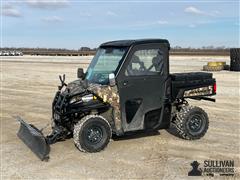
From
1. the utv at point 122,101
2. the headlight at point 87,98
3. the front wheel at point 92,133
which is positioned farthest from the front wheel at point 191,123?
the headlight at point 87,98

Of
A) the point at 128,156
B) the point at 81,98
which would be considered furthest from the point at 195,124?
the point at 81,98

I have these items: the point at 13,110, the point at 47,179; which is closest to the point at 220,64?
the point at 13,110

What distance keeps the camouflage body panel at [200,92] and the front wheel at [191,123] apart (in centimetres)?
29

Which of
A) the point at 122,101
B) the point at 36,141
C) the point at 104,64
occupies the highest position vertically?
the point at 104,64

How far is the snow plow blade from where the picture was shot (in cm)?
645

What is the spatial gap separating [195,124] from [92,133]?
234 centimetres

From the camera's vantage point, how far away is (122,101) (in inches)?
277

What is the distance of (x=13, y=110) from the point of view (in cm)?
1173

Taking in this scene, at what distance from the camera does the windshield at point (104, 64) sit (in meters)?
7.15

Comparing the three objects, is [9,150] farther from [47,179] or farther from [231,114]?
[231,114]

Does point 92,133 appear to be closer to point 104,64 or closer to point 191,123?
point 104,64

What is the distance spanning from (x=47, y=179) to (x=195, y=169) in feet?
7.90

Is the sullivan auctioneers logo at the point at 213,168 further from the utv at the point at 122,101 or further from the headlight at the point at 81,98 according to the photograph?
the headlight at the point at 81,98

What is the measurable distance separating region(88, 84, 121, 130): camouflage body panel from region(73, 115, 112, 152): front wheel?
0.27 meters
